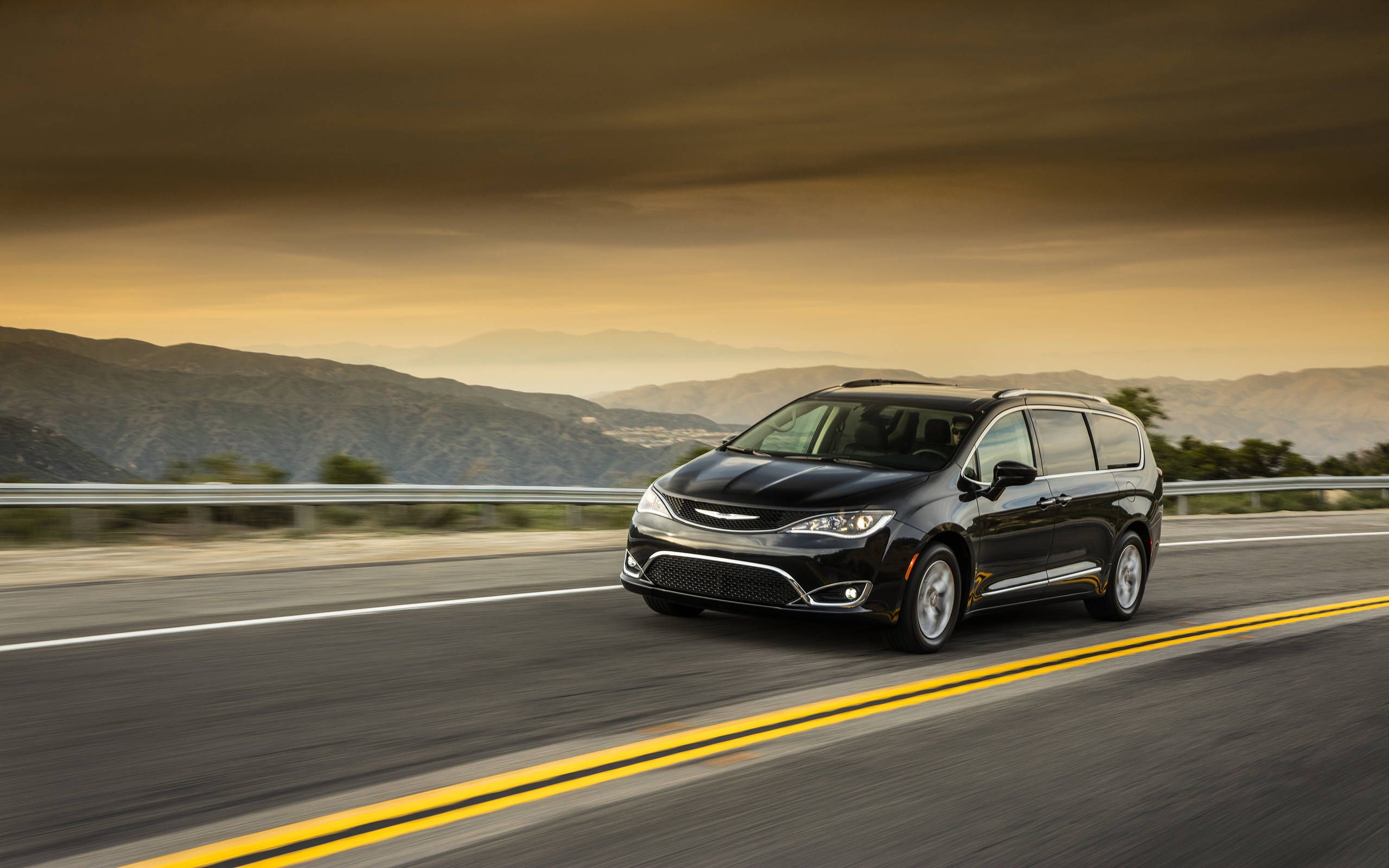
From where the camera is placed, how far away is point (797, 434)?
969 cm

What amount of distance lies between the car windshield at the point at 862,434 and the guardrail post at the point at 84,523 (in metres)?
8.30

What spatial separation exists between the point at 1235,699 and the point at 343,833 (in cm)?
538

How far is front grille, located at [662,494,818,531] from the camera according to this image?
8141 millimetres

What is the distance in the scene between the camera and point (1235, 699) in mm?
7672

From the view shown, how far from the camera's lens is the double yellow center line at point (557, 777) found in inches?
174

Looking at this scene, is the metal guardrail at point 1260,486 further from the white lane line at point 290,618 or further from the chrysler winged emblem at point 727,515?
the chrysler winged emblem at point 727,515

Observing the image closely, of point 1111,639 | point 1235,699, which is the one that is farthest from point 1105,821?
point 1111,639

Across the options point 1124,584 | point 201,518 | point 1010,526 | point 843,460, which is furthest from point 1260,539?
point 201,518

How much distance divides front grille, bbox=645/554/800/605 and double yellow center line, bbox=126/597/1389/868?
992mm

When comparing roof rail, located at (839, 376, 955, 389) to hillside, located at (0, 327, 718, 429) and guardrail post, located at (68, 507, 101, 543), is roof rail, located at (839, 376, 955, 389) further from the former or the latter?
hillside, located at (0, 327, 718, 429)

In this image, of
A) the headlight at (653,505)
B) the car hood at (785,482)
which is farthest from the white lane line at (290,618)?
the car hood at (785,482)

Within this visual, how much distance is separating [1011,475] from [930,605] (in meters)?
1.10

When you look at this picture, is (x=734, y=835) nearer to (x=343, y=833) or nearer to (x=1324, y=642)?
(x=343, y=833)

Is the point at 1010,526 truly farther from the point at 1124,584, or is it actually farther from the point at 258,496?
the point at 258,496
